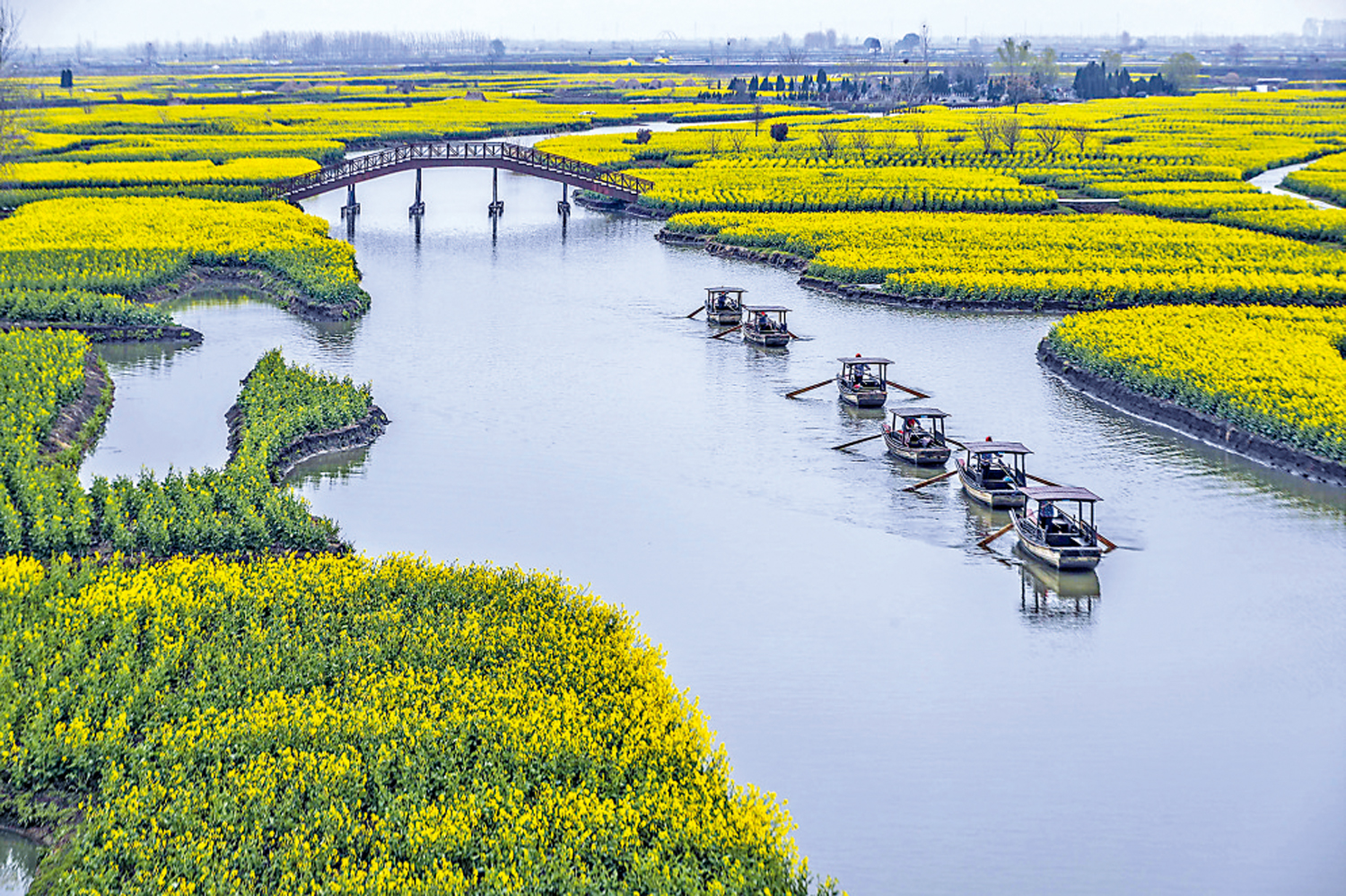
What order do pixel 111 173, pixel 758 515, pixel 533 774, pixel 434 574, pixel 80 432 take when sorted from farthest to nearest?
pixel 111 173 → pixel 80 432 → pixel 758 515 → pixel 434 574 → pixel 533 774

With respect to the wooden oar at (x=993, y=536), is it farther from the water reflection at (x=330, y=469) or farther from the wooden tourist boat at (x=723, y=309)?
the wooden tourist boat at (x=723, y=309)

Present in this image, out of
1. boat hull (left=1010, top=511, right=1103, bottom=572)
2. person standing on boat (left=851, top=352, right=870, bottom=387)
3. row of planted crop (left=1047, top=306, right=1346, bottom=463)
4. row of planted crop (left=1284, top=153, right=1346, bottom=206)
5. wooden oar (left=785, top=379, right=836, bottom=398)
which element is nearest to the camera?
boat hull (left=1010, top=511, right=1103, bottom=572)

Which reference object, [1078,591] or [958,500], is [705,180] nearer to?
[958,500]

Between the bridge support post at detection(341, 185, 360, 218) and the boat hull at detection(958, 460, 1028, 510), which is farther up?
the bridge support post at detection(341, 185, 360, 218)

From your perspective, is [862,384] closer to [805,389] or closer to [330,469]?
[805,389]

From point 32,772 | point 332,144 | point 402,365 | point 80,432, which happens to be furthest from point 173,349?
point 332,144

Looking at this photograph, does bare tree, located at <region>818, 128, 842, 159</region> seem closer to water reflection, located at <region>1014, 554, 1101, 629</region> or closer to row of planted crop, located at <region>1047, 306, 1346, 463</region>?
row of planted crop, located at <region>1047, 306, 1346, 463</region>

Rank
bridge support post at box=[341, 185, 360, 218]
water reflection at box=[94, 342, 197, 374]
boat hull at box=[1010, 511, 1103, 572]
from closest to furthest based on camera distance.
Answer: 1. boat hull at box=[1010, 511, 1103, 572]
2. water reflection at box=[94, 342, 197, 374]
3. bridge support post at box=[341, 185, 360, 218]

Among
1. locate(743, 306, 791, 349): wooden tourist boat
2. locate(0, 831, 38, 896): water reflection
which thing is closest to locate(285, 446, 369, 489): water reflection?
locate(0, 831, 38, 896): water reflection
